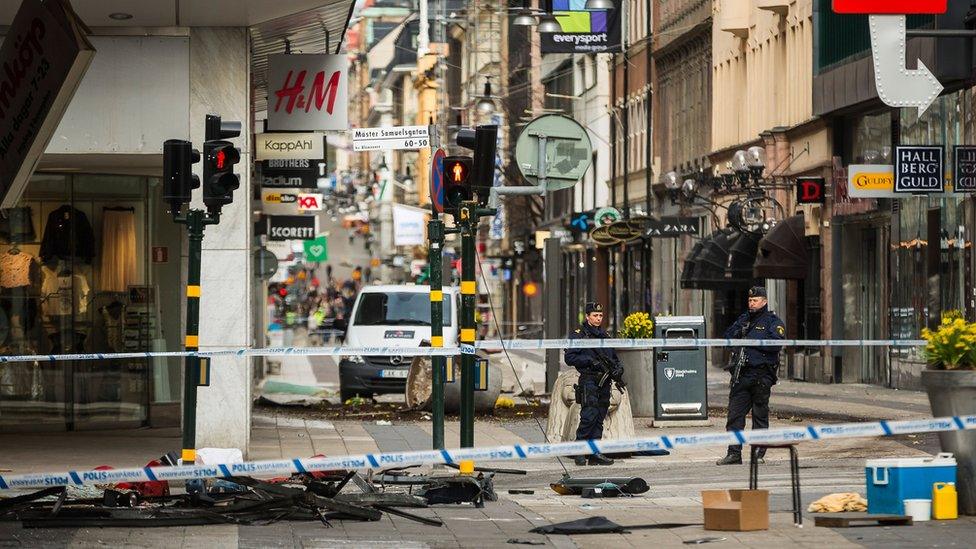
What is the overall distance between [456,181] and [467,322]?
1330 mm

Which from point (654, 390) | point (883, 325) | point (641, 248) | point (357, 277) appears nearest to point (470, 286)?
point (654, 390)

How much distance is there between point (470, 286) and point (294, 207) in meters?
30.0

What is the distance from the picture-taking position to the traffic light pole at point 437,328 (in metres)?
16.1

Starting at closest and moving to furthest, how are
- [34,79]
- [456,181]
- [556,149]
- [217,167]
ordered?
[34,79], [217,167], [456,181], [556,149]

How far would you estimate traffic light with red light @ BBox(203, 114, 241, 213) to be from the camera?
14.3m

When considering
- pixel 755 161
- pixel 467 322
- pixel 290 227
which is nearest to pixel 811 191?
pixel 755 161

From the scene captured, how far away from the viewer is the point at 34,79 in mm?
10008

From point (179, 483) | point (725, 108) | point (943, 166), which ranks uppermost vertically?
point (725, 108)

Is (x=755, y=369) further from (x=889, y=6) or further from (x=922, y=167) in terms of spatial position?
(x=922, y=167)

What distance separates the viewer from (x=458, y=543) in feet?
37.4

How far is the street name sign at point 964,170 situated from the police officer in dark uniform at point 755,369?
706cm

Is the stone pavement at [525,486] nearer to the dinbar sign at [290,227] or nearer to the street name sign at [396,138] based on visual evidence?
the street name sign at [396,138]

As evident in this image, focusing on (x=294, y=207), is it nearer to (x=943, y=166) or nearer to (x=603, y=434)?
(x=943, y=166)

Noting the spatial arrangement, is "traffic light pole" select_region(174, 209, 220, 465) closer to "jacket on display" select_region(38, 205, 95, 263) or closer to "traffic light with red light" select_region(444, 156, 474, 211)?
"traffic light with red light" select_region(444, 156, 474, 211)
